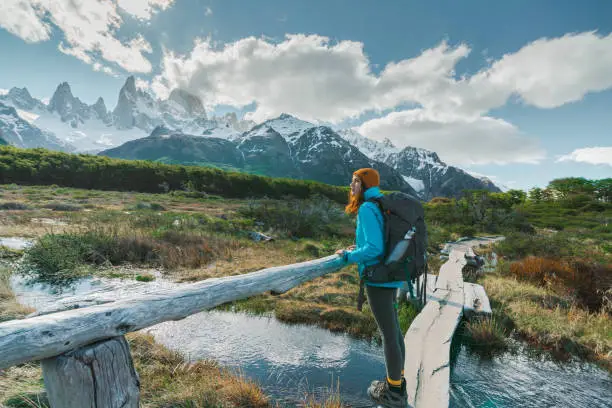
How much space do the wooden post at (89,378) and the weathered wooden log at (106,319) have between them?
0.21 feet

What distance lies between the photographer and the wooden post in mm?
1644

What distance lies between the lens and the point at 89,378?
169 centimetres

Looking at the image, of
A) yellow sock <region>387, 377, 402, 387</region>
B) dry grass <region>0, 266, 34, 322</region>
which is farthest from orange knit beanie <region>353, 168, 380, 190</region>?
dry grass <region>0, 266, 34, 322</region>

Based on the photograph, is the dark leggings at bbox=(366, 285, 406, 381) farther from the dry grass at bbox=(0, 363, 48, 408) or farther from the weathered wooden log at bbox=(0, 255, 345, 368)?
the dry grass at bbox=(0, 363, 48, 408)

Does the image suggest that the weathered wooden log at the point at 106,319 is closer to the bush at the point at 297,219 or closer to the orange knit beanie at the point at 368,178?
the orange knit beanie at the point at 368,178

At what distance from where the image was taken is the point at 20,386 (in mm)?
3197

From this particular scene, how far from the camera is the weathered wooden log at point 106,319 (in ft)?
4.69

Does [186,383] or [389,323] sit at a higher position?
[389,323]

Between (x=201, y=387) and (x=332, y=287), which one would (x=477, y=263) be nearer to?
(x=332, y=287)

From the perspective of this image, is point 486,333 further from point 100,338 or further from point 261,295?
point 100,338

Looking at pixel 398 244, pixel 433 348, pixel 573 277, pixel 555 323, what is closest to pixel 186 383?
pixel 398 244

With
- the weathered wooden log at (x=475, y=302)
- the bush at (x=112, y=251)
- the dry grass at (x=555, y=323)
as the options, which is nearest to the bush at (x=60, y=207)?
the bush at (x=112, y=251)

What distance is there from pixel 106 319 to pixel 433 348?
421cm

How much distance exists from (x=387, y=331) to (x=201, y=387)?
2359 mm
